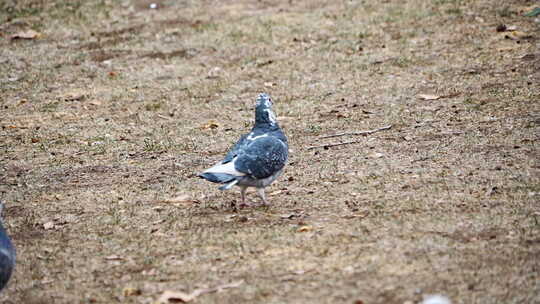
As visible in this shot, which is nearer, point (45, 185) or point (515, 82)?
point (45, 185)

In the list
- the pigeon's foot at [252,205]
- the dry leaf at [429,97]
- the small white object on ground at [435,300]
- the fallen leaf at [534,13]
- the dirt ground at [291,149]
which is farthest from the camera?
the fallen leaf at [534,13]

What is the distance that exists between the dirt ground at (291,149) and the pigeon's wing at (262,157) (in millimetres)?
347

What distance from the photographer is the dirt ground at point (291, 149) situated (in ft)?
15.1

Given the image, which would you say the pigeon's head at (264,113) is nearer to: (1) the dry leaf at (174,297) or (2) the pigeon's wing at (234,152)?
(2) the pigeon's wing at (234,152)

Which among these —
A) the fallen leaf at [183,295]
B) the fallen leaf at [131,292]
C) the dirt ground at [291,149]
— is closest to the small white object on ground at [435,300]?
the dirt ground at [291,149]

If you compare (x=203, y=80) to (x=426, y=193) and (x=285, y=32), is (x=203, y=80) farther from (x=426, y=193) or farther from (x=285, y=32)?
(x=426, y=193)

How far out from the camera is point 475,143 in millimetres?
6723

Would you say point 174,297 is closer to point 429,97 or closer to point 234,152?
point 234,152

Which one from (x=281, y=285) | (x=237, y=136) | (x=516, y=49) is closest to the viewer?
(x=281, y=285)

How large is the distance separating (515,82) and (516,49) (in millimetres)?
1089

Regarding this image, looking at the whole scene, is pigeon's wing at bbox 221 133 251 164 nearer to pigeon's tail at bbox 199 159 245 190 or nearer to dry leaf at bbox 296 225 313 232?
pigeon's tail at bbox 199 159 245 190

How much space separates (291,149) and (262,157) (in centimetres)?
178

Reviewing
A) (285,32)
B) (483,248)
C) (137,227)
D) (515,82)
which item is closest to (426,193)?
(483,248)

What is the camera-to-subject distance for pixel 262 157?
17.8 ft
